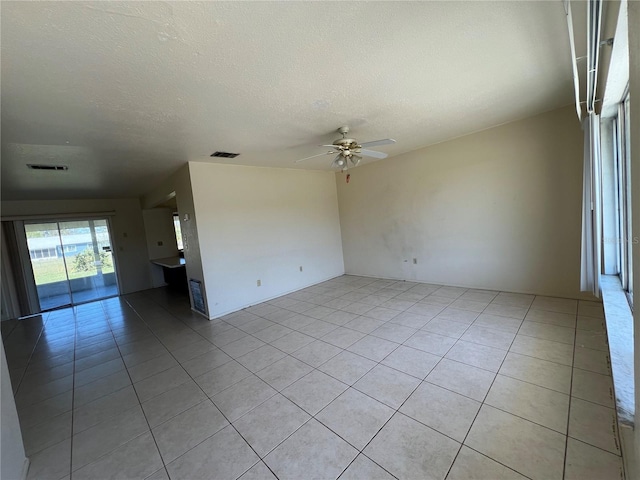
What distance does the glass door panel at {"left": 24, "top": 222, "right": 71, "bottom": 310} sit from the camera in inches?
222

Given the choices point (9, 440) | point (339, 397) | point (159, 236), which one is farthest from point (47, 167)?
point (339, 397)

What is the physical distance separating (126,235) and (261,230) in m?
4.51

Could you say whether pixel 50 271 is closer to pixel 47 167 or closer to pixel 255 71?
pixel 47 167

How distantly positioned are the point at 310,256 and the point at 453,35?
4439 mm

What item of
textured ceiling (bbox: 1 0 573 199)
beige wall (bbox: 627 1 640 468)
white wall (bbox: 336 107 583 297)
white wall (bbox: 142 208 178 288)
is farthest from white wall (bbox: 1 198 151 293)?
beige wall (bbox: 627 1 640 468)

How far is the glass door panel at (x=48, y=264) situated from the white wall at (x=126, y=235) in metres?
0.58

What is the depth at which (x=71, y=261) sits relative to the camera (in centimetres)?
605

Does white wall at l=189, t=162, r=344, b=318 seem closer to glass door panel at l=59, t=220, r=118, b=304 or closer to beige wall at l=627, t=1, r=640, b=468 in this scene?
beige wall at l=627, t=1, r=640, b=468

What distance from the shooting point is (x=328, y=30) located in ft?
4.90

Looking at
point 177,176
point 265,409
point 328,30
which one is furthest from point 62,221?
point 328,30

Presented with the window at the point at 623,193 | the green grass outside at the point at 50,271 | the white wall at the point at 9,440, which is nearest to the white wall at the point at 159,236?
the green grass outside at the point at 50,271

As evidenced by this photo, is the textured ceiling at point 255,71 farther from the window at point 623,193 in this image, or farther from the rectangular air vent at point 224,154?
the window at point 623,193

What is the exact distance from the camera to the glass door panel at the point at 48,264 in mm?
5630

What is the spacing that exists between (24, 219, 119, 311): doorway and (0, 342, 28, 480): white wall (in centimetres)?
586
